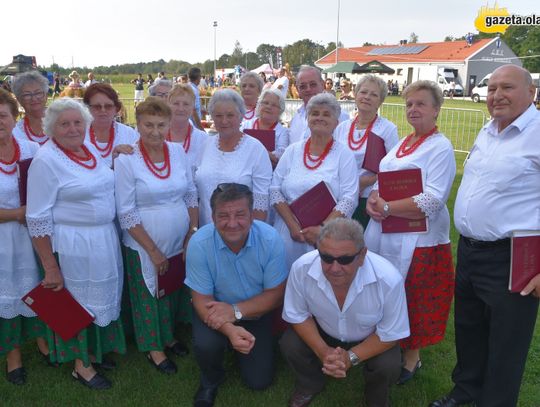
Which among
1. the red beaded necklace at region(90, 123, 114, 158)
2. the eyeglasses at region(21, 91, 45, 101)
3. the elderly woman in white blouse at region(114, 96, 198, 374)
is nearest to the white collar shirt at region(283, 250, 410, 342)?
the elderly woman in white blouse at region(114, 96, 198, 374)

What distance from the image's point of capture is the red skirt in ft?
11.0

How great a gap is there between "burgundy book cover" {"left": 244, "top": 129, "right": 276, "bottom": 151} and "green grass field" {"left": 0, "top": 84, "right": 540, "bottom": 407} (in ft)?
6.95

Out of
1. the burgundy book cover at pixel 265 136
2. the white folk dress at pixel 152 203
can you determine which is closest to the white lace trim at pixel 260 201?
the white folk dress at pixel 152 203

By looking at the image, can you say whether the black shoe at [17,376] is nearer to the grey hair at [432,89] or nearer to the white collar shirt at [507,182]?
the white collar shirt at [507,182]

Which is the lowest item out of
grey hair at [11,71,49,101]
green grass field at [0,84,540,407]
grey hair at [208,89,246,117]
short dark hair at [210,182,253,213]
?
green grass field at [0,84,540,407]

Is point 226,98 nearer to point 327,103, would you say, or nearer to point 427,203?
point 327,103

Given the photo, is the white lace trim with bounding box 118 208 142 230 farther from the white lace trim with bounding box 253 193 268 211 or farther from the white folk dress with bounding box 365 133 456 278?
the white folk dress with bounding box 365 133 456 278

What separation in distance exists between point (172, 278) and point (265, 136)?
1761 millimetres

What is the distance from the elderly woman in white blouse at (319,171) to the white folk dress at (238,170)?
185 mm

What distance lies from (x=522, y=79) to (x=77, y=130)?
289cm

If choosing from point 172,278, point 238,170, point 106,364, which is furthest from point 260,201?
point 106,364

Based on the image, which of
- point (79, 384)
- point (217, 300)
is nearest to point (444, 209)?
point (217, 300)

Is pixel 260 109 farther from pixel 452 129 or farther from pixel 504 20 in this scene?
pixel 504 20

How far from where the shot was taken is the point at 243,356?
366 centimetres
